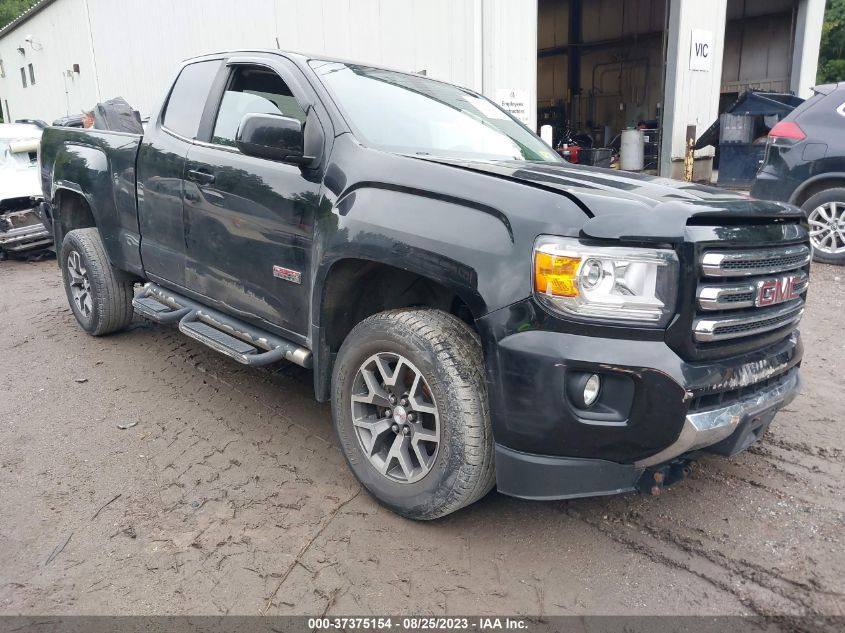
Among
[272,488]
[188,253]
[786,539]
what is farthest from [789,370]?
[188,253]

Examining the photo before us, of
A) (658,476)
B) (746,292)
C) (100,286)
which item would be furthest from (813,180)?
(100,286)

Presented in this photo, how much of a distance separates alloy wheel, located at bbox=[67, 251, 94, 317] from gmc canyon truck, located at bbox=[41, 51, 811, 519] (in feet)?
5.71

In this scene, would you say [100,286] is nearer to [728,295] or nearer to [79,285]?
[79,285]

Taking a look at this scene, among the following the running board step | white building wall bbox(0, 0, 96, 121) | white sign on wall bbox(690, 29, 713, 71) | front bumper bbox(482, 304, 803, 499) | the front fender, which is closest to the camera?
front bumper bbox(482, 304, 803, 499)

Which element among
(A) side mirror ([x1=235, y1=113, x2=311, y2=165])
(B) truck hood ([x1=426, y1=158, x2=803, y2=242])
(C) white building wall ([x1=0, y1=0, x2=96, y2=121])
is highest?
(C) white building wall ([x1=0, y1=0, x2=96, y2=121])

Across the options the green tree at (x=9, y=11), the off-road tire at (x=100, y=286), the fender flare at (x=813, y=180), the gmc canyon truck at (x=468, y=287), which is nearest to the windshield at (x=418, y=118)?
the gmc canyon truck at (x=468, y=287)

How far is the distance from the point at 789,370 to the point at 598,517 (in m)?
1.01

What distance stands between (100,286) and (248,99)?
6.94 feet

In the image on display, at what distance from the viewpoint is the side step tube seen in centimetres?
326

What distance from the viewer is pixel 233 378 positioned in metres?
4.45

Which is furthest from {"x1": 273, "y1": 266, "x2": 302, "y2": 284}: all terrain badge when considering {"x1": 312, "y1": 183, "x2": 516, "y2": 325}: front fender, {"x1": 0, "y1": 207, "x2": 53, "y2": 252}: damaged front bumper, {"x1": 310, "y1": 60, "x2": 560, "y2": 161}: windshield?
{"x1": 0, "y1": 207, "x2": 53, "y2": 252}: damaged front bumper

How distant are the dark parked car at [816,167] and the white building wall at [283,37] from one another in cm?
377

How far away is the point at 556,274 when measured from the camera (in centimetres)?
221

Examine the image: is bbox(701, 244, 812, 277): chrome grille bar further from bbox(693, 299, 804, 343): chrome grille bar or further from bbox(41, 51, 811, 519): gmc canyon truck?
bbox(693, 299, 804, 343): chrome grille bar
